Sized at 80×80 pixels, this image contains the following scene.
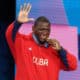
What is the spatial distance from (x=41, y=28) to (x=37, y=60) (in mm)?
290

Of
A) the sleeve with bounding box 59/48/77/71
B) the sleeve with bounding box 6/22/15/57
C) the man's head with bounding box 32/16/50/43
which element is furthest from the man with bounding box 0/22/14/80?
the sleeve with bounding box 59/48/77/71

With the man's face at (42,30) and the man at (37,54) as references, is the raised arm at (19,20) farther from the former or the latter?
the man's face at (42,30)

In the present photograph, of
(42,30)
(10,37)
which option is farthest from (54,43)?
(10,37)

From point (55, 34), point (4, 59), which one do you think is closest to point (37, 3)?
point (55, 34)

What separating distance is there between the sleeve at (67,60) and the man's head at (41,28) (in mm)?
195

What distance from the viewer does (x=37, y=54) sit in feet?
12.9

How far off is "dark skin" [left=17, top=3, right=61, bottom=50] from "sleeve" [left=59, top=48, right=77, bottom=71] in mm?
64

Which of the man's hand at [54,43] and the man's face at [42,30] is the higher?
the man's face at [42,30]

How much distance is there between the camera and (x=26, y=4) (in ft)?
12.9

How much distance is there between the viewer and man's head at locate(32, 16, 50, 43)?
12.7 ft

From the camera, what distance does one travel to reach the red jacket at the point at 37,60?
392 cm

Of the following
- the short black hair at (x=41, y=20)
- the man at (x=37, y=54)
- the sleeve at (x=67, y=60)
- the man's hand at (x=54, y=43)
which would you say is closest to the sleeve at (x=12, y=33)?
the man at (x=37, y=54)

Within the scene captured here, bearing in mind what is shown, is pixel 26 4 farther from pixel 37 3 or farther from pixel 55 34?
pixel 55 34

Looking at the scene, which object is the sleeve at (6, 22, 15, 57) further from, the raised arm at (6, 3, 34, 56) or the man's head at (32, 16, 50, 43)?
the man's head at (32, 16, 50, 43)
